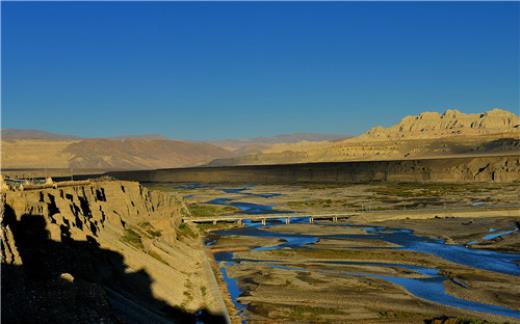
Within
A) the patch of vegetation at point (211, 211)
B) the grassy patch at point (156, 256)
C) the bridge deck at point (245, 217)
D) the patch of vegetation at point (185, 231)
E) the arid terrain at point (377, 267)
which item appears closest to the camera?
the arid terrain at point (377, 267)

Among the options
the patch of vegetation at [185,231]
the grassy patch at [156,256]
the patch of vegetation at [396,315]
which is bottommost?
the patch of vegetation at [396,315]

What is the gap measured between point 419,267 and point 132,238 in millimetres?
26992

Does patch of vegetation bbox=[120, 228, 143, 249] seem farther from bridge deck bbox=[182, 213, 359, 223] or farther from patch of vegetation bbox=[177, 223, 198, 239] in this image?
bridge deck bbox=[182, 213, 359, 223]

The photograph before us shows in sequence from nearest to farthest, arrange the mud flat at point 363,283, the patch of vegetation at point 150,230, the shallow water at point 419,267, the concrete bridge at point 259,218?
the mud flat at point 363,283 < the shallow water at point 419,267 < the patch of vegetation at point 150,230 < the concrete bridge at point 259,218

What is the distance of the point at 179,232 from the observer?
7438 cm

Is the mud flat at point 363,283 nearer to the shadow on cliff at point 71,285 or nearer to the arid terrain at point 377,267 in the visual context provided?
the arid terrain at point 377,267

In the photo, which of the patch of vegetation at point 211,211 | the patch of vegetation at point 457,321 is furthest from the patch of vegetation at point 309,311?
the patch of vegetation at point 211,211

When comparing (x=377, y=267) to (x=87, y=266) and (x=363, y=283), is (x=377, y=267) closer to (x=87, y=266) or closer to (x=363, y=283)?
(x=363, y=283)

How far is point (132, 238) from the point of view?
52781mm

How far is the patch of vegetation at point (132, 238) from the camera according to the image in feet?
166

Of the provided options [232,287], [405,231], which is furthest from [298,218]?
[232,287]

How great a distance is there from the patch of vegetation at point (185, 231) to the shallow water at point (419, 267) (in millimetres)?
4071

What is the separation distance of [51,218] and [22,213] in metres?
1.87

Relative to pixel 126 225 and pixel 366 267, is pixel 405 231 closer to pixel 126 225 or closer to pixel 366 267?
pixel 366 267
